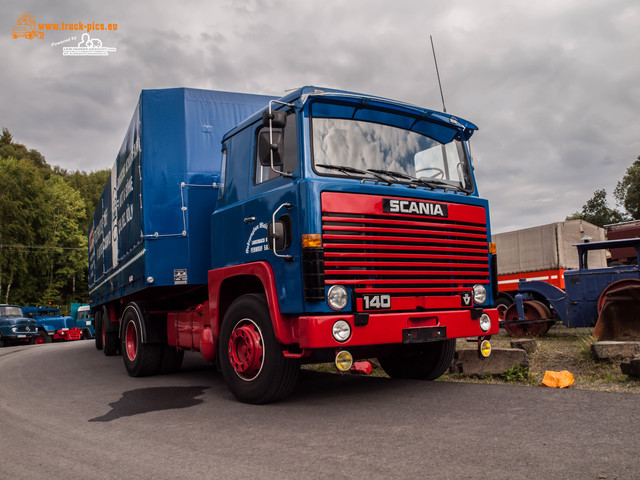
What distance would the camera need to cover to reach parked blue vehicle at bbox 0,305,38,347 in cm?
2447

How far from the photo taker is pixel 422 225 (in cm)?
544

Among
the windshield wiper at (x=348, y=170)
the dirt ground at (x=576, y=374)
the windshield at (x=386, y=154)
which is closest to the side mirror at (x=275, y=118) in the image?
the windshield at (x=386, y=154)

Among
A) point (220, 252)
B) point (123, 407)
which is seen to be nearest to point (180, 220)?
point (220, 252)

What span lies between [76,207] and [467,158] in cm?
5631

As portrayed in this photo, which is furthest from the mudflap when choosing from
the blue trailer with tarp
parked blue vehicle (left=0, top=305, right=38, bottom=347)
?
parked blue vehicle (left=0, top=305, right=38, bottom=347)

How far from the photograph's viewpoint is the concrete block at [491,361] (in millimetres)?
6422

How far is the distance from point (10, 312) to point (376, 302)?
83.9 feet

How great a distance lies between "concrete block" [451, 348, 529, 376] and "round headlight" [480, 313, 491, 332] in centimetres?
63

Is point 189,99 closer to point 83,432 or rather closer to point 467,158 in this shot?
point 467,158

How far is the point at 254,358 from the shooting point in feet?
18.1

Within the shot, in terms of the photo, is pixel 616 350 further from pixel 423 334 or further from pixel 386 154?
pixel 386 154

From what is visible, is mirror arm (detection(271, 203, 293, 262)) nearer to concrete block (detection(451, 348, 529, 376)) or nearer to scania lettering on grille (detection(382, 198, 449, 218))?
scania lettering on grille (detection(382, 198, 449, 218))

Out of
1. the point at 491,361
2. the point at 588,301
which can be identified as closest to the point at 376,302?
the point at 491,361

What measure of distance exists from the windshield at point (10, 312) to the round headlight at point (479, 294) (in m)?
25.3
